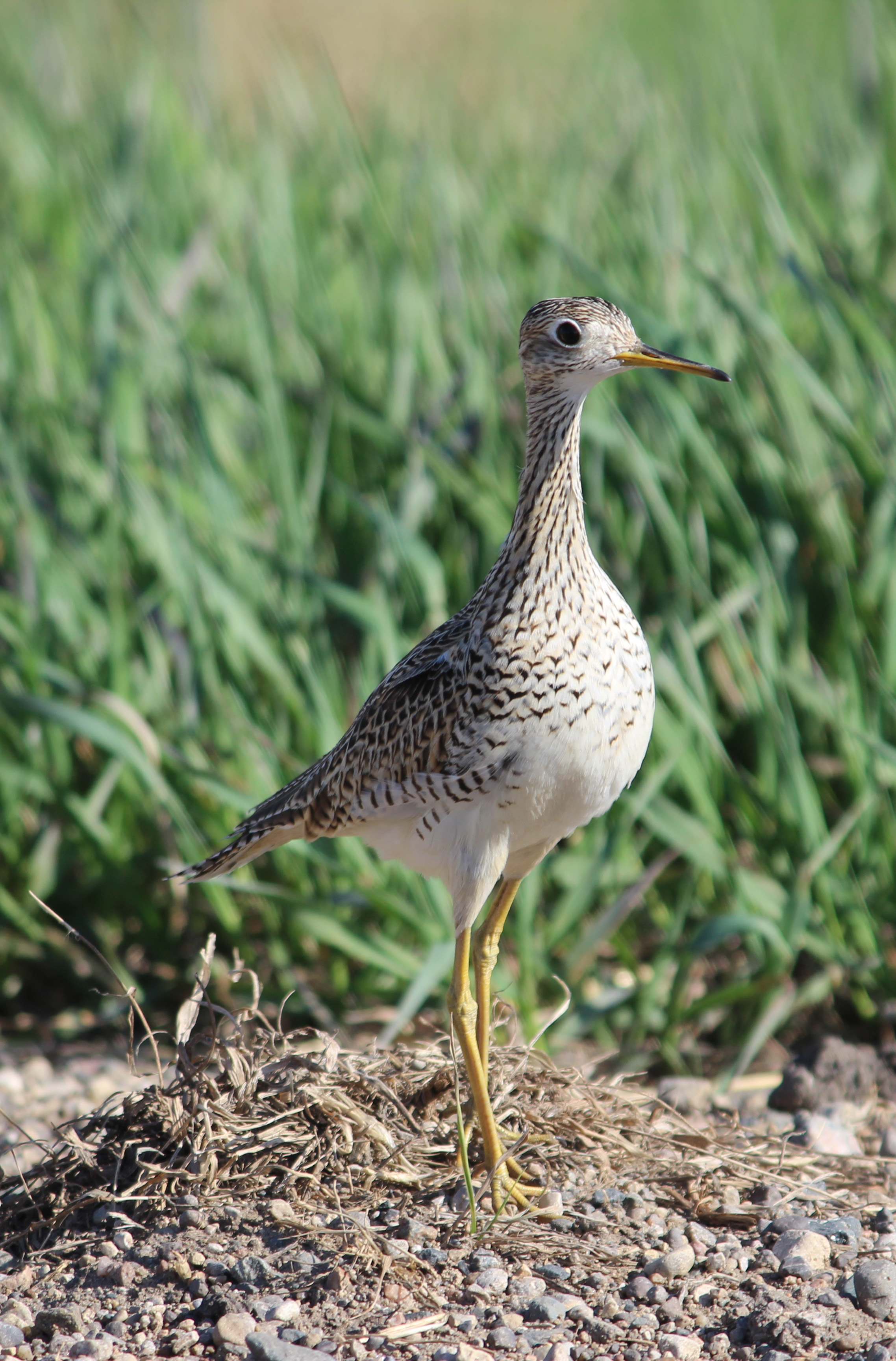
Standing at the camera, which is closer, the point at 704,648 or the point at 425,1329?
the point at 425,1329

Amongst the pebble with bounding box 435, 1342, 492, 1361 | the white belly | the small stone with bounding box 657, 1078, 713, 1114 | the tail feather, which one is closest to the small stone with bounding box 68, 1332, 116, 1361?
the pebble with bounding box 435, 1342, 492, 1361

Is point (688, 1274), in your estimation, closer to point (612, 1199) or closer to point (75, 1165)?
point (612, 1199)

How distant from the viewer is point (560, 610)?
10.5 feet

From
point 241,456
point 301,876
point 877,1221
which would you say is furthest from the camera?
point 241,456

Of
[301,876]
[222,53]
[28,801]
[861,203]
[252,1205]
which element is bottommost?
[252,1205]

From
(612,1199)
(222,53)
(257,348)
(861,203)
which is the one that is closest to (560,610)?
(612,1199)

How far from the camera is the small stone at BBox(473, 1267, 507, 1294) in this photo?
2867 millimetres

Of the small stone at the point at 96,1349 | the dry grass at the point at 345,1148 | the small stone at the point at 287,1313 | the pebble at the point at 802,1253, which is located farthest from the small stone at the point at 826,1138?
the small stone at the point at 96,1349

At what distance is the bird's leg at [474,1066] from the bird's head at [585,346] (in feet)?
4.27

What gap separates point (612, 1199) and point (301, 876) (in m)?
1.62

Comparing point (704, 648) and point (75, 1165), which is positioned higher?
point (704, 648)

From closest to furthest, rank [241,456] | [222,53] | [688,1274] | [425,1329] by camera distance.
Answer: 1. [425,1329]
2. [688,1274]
3. [241,456]
4. [222,53]

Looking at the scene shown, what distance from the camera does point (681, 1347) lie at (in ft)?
8.84

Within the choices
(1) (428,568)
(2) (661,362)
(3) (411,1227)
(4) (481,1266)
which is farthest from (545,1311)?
(1) (428,568)
